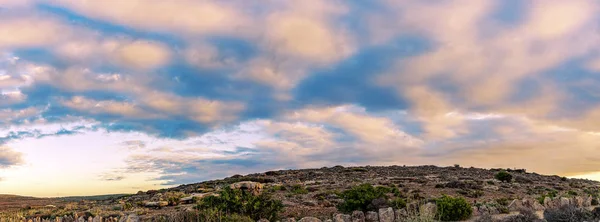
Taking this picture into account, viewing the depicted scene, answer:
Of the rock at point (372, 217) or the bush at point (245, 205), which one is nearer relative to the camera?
the rock at point (372, 217)

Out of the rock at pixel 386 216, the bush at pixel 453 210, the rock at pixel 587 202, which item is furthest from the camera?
the rock at pixel 587 202

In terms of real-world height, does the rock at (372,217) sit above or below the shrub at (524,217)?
above

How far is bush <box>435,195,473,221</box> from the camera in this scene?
17.6 metres

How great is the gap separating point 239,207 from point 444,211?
7825mm

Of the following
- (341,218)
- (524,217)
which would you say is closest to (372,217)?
(341,218)

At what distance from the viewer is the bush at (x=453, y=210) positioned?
17.6 m

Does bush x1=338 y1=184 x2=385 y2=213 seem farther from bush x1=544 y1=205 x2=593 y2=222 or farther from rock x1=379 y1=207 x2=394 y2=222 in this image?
bush x1=544 y1=205 x2=593 y2=222

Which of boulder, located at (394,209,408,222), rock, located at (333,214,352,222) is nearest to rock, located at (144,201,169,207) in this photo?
rock, located at (333,214,352,222)

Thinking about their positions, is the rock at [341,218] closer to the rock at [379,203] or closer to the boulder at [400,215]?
the boulder at [400,215]

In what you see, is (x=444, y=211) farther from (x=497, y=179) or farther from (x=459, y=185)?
(x=497, y=179)

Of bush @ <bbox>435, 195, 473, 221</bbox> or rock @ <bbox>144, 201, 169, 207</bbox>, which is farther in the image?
rock @ <bbox>144, 201, 169, 207</bbox>

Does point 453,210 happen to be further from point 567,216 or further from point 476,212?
point 567,216

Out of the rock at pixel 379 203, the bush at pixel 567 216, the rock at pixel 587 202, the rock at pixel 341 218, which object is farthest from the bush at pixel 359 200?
the rock at pixel 587 202

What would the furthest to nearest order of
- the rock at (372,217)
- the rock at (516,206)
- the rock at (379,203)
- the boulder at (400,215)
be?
1. the rock at (516,206)
2. the rock at (379,203)
3. the rock at (372,217)
4. the boulder at (400,215)
